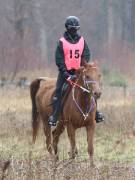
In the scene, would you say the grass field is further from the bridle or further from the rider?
the rider

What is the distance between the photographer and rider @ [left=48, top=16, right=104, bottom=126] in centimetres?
1273

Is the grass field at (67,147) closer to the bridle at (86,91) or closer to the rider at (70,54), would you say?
the bridle at (86,91)

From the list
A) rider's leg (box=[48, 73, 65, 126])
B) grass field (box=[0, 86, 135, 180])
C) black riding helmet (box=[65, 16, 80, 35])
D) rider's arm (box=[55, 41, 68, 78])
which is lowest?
grass field (box=[0, 86, 135, 180])

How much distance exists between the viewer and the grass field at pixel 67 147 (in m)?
7.89

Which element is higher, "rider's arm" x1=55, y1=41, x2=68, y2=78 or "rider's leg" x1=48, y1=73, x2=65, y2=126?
"rider's arm" x1=55, y1=41, x2=68, y2=78

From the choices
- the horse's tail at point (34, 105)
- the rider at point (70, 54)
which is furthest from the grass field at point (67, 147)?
the rider at point (70, 54)

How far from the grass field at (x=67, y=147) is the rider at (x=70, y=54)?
1.00 m

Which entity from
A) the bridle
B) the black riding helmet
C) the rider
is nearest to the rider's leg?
the rider

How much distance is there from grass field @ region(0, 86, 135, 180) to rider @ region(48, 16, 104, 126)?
1.00 m

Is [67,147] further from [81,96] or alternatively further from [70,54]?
[70,54]

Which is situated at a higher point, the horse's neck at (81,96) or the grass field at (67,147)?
the horse's neck at (81,96)

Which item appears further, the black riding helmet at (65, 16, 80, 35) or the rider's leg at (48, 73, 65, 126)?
the rider's leg at (48, 73, 65, 126)

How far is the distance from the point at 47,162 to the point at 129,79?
29080mm

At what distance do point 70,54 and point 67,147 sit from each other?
1975mm
